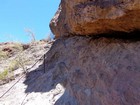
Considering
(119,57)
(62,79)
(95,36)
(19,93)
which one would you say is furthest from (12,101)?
(119,57)

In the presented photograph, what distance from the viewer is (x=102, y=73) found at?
4957mm

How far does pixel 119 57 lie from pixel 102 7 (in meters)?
0.80

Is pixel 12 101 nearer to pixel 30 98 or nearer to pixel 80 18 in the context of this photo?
pixel 30 98

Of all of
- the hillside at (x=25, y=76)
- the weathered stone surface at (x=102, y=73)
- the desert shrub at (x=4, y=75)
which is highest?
the weathered stone surface at (x=102, y=73)

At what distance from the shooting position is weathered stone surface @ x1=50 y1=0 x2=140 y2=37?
444 centimetres

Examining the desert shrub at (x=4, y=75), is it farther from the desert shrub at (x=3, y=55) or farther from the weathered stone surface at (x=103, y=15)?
the weathered stone surface at (x=103, y=15)

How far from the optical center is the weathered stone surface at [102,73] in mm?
4404

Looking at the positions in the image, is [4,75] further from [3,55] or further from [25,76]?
[3,55]

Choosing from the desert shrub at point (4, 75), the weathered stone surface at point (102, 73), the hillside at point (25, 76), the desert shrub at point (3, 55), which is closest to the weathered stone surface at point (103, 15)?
the weathered stone surface at point (102, 73)

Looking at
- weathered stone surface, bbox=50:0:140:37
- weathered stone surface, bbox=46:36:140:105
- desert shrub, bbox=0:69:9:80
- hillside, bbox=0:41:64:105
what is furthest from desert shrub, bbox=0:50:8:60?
weathered stone surface, bbox=50:0:140:37

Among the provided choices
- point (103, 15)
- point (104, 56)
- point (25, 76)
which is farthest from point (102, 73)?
point (25, 76)

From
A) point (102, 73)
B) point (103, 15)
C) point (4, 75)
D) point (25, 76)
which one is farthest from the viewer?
point (4, 75)

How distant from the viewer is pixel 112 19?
183 inches

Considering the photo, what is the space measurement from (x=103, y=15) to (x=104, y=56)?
76cm
